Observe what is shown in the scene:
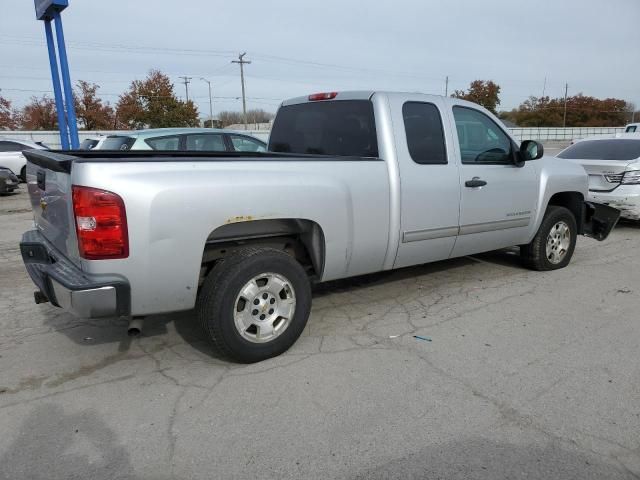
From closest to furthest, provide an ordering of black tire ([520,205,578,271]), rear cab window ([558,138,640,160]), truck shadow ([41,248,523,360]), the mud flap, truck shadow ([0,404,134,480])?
truck shadow ([0,404,134,480]) → truck shadow ([41,248,523,360]) → black tire ([520,205,578,271]) → the mud flap → rear cab window ([558,138,640,160])

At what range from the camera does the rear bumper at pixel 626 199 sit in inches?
305

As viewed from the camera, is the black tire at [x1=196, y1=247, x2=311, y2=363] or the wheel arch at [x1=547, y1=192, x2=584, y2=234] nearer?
the black tire at [x1=196, y1=247, x2=311, y2=363]

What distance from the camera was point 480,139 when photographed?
4.81 meters

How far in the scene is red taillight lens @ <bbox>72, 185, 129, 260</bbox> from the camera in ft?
9.09

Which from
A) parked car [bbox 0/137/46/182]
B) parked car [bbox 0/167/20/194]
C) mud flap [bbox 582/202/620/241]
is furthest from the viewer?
parked car [bbox 0/137/46/182]

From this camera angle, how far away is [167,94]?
47.2 m

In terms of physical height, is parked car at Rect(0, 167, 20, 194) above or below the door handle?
below

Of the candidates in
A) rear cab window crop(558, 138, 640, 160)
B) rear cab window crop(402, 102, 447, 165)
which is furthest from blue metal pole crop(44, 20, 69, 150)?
rear cab window crop(558, 138, 640, 160)

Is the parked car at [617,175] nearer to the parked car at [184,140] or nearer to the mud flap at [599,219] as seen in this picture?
the mud flap at [599,219]

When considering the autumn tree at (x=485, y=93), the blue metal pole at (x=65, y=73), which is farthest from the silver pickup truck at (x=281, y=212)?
the autumn tree at (x=485, y=93)

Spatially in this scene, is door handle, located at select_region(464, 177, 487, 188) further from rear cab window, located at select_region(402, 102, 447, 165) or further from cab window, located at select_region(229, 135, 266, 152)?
cab window, located at select_region(229, 135, 266, 152)

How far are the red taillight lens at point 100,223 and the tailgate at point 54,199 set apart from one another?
118 millimetres

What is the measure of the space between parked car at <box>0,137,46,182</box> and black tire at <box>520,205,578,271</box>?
15.8 m

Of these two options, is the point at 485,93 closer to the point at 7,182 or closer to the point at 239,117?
the point at 239,117
